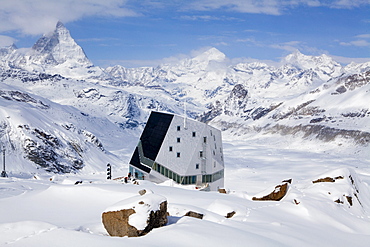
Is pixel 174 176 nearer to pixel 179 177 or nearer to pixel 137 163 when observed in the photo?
→ pixel 179 177

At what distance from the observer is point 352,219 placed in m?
21.9

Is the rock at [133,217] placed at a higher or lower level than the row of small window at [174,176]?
higher

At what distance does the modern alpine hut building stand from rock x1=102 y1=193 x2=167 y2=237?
28.5 metres

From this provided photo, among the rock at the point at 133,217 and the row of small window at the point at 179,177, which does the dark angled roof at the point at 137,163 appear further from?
the rock at the point at 133,217

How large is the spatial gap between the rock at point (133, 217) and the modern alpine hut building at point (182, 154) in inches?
1123

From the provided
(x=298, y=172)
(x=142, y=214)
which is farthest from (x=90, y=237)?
(x=298, y=172)

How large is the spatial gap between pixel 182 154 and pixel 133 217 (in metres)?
29.8

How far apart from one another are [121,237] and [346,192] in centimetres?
2063

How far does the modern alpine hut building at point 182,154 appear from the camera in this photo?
41250 mm

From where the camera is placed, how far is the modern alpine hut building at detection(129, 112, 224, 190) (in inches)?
1624

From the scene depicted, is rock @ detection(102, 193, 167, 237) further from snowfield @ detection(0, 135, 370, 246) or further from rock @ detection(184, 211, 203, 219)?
rock @ detection(184, 211, 203, 219)

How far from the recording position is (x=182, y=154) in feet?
136

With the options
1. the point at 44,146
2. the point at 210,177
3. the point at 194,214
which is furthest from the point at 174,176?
the point at 44,146

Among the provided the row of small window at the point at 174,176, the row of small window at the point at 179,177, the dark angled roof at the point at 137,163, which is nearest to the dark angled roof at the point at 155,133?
the row of small window at the point at 174,176
